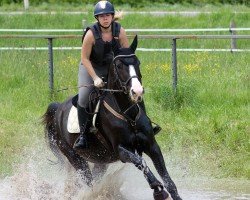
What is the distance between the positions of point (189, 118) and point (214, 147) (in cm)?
114

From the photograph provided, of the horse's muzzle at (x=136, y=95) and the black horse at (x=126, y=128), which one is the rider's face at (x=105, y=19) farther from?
the horse's muzzle at (x=136, y=95)

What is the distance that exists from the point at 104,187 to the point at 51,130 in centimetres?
135

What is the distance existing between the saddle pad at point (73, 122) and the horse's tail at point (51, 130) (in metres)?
0.81

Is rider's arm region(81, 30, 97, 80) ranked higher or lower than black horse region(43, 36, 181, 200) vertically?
higher

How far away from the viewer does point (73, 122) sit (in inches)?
391

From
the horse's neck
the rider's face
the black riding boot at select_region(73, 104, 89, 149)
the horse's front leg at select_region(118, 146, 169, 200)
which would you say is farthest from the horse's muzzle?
the black riding boot at select_region(73, 104, 89, 149)

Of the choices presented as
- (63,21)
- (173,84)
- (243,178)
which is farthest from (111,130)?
(63,21)

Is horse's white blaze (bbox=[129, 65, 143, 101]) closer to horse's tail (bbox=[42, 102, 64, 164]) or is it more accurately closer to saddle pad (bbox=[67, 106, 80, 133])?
saddle pad (bbox=[67, 106, 80, 133])

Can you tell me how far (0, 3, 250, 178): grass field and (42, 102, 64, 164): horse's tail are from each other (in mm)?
1314

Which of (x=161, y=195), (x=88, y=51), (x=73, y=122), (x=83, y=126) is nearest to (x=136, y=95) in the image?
(x=161, y=195)

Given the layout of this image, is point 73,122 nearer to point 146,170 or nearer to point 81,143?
point 81,143

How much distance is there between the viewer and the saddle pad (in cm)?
989

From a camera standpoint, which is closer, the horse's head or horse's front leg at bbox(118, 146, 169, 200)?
the horse's head

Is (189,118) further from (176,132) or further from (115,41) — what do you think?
(115,41)
